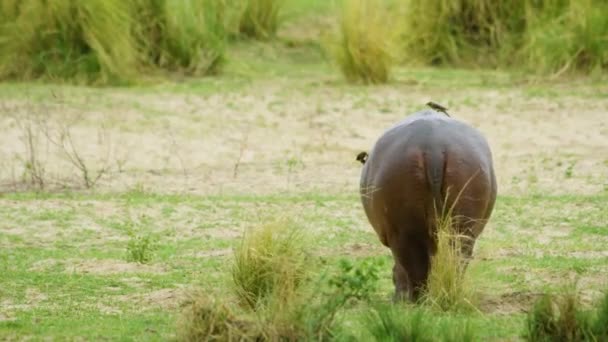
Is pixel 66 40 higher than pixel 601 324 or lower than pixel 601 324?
lower

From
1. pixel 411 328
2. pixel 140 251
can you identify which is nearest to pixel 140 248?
pixel 140 251

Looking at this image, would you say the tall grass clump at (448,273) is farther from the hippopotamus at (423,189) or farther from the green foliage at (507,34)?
the green foliage at (507,34)

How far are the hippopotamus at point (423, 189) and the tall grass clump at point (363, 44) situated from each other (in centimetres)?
815

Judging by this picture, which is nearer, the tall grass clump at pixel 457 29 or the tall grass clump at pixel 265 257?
the tall grass clump at pixel 265 257

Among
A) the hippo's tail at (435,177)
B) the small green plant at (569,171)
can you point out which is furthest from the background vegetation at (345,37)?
the hippo's tail at (435,177)

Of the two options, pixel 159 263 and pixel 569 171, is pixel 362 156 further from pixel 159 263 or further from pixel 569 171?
pixel 569 171

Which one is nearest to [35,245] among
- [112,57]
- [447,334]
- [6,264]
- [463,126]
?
[6,264]

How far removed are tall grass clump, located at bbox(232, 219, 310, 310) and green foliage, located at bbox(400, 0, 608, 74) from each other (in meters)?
8.79

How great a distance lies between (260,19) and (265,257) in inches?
446

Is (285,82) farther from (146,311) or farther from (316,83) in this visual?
(146,311)

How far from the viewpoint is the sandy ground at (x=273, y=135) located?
36.2 feet

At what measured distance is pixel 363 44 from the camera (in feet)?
48.5

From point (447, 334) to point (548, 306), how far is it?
0.44m

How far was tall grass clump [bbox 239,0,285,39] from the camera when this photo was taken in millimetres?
17516
